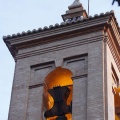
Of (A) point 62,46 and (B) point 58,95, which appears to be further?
(A) point 62,46

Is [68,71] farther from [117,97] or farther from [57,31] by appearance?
[117,97]

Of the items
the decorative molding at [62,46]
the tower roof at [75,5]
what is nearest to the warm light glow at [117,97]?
the decorative molding at [62,46]

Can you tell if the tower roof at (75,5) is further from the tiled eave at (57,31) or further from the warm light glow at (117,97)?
the warm light glow at (117,97)

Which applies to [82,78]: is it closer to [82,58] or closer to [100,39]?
[82,58]

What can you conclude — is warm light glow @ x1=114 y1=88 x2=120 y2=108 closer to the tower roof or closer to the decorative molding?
the decorative molding

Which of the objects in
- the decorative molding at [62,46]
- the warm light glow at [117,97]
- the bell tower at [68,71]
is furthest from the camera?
the decorative molding at [62,46]

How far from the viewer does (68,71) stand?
914cm

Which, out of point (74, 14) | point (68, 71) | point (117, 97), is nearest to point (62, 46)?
point (68, 71)

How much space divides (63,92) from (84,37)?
1.83 metres

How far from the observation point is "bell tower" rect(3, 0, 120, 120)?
8.06 m

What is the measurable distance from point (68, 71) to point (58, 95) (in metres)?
0.85

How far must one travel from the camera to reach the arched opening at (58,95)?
27.2 ft

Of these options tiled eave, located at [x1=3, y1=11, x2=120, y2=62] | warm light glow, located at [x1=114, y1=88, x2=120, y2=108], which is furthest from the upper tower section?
warm light glow, located at [x1=114, y1=88, x2=120, y2=108]

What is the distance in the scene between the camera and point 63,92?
8.62 m
